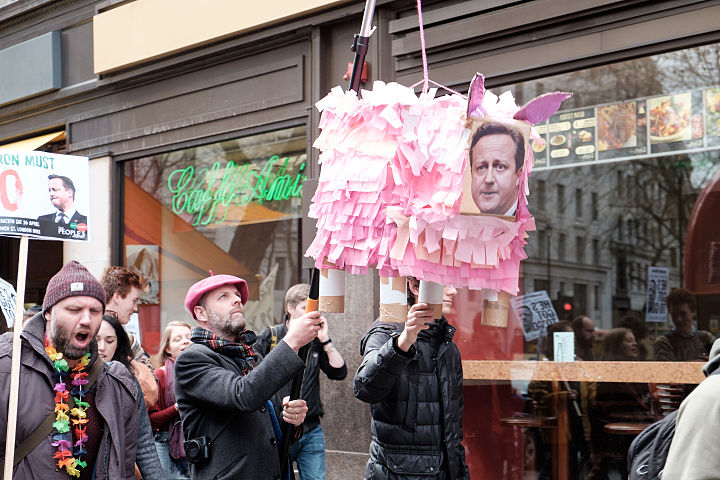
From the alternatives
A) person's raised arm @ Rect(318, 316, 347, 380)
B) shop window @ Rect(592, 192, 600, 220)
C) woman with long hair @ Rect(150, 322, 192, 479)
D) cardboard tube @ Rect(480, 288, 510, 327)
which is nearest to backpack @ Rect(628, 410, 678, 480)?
cardboard tube @ Rect(480, 288, 510, 327)

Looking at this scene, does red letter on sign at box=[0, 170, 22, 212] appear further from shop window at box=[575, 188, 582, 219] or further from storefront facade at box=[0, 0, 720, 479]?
shop window at box=[575, 188, 582, 219]

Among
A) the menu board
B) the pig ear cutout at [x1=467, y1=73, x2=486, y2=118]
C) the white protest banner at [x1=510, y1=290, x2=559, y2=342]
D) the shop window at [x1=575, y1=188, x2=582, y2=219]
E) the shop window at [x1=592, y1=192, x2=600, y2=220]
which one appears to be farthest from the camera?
the shop window at [x1=592, y1=192, x2=600, y2=220]

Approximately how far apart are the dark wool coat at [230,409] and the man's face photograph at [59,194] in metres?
1.61

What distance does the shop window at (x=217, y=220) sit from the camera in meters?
8.64

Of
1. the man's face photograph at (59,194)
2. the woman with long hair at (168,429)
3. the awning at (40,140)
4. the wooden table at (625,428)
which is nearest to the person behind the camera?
the man's face photograph at (59,194)

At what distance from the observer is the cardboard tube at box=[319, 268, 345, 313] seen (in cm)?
370

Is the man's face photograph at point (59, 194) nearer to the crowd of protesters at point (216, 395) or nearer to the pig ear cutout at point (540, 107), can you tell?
the crowd of protesters at point (216, 395)

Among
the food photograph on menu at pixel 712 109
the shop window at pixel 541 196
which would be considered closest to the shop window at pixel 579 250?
the shop window at pixel 541 196

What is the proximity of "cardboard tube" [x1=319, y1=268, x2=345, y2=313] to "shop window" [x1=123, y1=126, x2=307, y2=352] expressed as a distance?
180 inches

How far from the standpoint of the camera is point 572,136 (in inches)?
359

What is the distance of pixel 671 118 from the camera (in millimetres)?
9594

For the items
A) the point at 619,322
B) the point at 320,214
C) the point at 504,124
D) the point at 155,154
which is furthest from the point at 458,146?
the point at 619,322

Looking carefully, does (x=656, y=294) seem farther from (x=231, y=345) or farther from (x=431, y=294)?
(x=431, y=294)

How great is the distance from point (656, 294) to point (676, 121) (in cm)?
281
